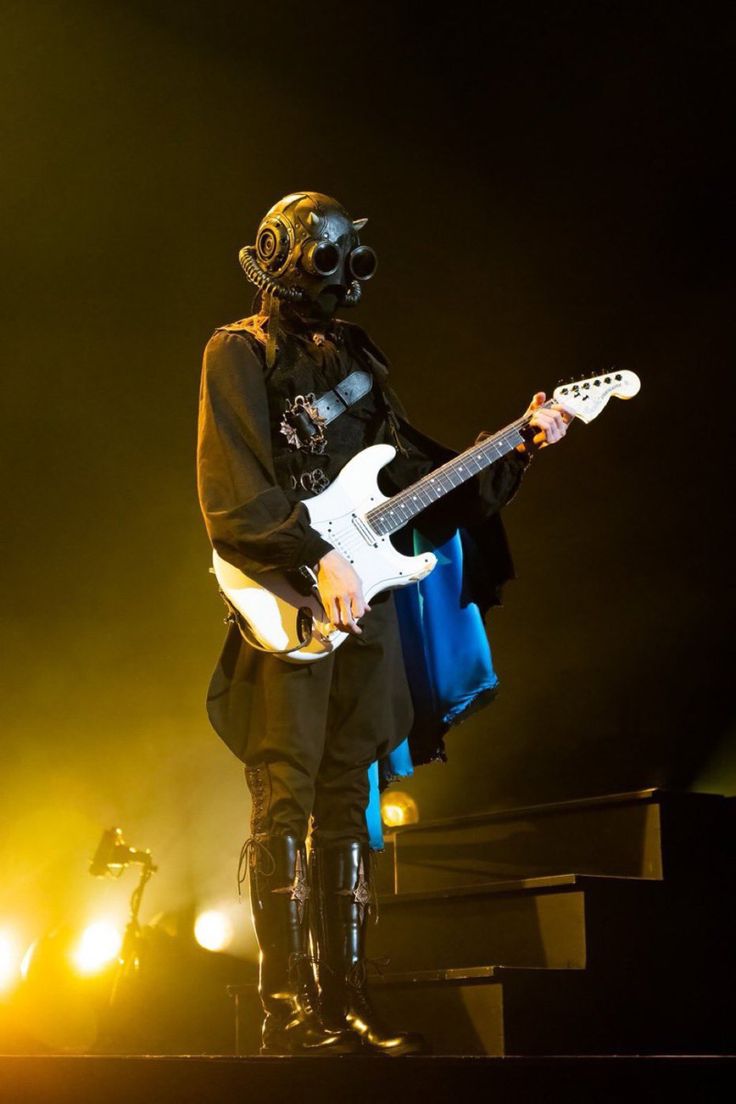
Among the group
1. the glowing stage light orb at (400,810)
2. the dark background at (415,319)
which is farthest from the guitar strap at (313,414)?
the glowing stage light orb at (400,810)

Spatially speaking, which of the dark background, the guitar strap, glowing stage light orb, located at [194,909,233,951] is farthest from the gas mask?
glowing stage light orb, located at [194,909,233,951]

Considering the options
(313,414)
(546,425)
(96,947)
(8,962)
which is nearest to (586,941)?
(546,425)

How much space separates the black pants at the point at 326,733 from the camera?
2217 millimetres

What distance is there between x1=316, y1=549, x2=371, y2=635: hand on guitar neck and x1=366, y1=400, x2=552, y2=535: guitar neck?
0.64ft

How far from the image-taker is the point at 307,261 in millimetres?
2365

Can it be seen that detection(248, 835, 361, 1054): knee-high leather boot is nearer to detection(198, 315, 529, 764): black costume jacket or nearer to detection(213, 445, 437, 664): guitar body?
detection(198, 315, 529, 764): black costume jacket

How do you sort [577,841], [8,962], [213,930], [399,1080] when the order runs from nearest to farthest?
[399,1080] < [577,841] < [8,962] < [213,930]

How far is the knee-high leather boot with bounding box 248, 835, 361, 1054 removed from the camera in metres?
2.13

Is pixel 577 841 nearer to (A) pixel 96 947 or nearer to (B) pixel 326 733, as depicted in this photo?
(B) pixel 326 733

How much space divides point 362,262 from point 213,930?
12.7 ft

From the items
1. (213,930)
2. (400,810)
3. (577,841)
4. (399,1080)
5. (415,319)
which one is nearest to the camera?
(399,1080)

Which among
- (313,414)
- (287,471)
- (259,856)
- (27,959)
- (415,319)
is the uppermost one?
(415,319)

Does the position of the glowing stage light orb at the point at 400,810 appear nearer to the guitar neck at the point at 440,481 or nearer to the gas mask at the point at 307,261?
the guitar neck at the point at 440,481

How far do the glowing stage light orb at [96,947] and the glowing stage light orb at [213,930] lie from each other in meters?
0.39
